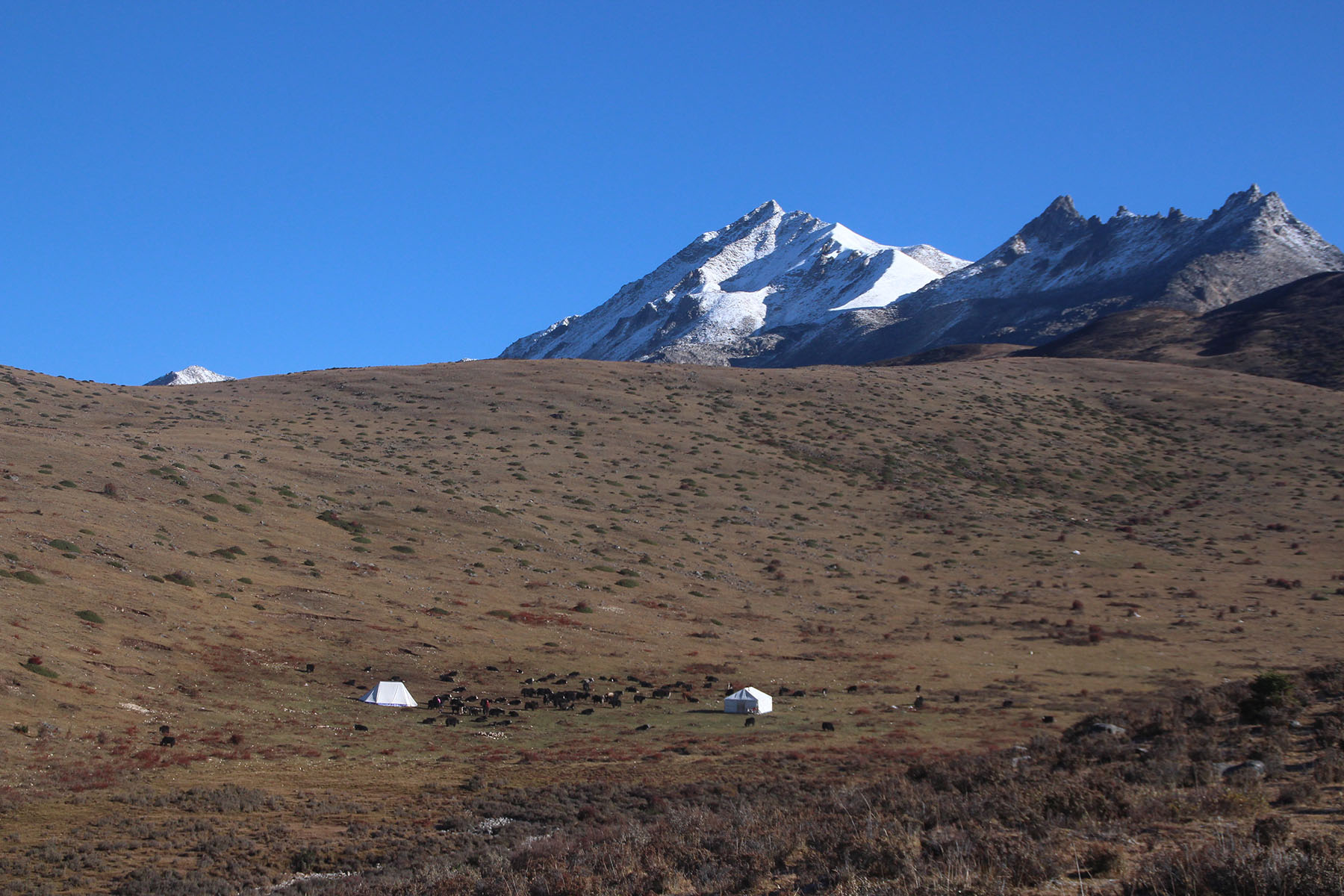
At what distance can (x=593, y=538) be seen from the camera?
6009 cm

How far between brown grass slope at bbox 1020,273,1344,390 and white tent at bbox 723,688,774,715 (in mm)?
109537

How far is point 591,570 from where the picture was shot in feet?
177

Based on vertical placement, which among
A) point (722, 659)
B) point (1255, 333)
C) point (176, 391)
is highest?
point (1255, 333)

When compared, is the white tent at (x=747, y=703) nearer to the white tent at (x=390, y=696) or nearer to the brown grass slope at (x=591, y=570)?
the brown grass slope at (x=591, y=570)

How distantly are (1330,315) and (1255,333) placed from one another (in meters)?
9.63

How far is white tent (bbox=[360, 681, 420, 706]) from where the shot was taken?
31.8 m

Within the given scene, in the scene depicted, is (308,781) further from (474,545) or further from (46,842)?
(474,545)

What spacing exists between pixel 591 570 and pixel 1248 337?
12007 centimetres

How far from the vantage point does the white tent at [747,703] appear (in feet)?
108

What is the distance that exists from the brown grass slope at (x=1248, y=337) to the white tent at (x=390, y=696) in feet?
388

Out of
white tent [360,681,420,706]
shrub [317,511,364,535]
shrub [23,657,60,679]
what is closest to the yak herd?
white tent [360,681,420,706]

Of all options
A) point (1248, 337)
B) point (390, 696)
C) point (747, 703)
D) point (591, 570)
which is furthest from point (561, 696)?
point (1248, 337)

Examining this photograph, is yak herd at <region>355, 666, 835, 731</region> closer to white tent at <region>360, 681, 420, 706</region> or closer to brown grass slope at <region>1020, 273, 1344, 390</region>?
white tent at <region>360, 681, 420, 706</region>

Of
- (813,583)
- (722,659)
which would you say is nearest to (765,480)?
(813,583)
